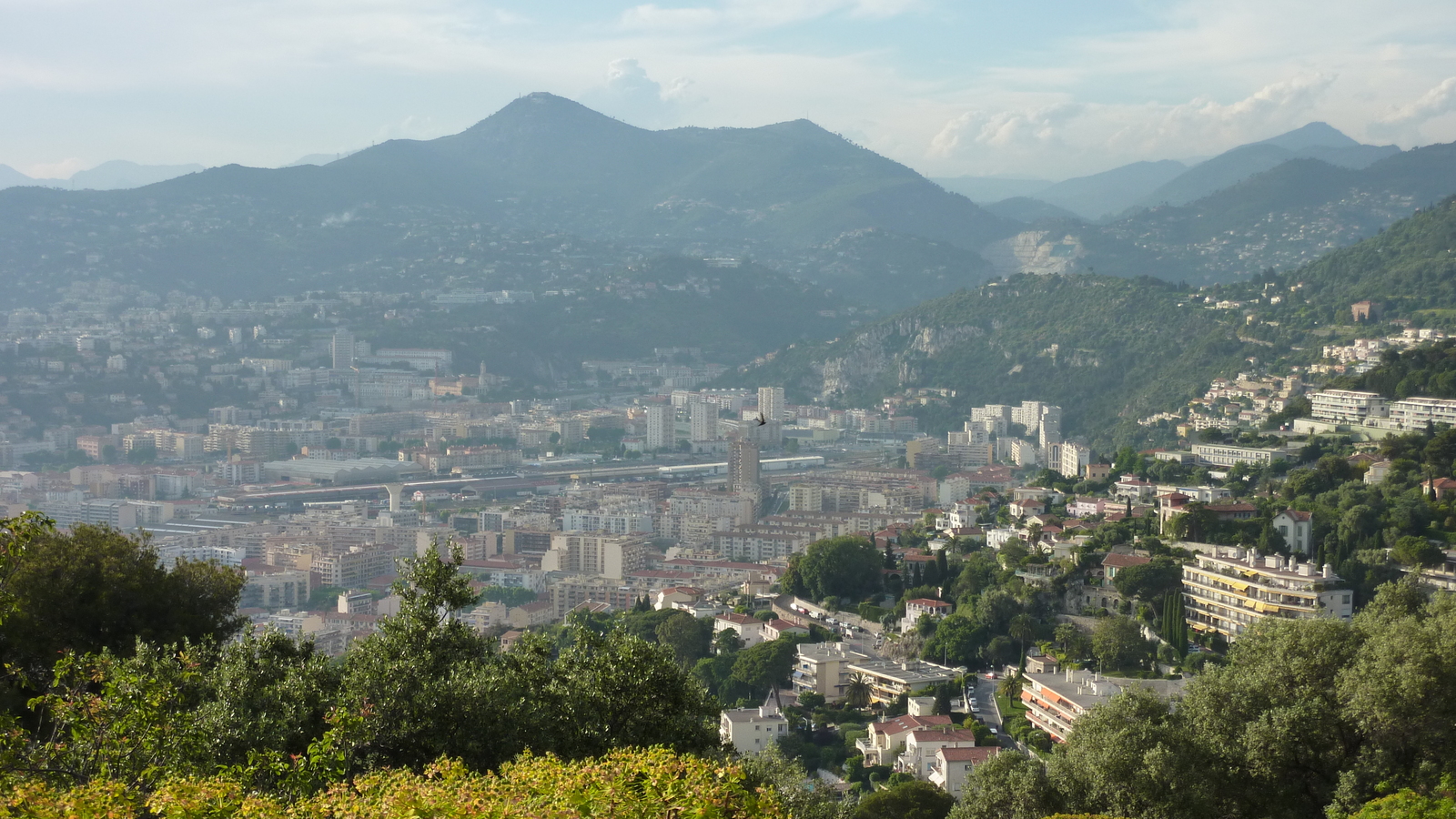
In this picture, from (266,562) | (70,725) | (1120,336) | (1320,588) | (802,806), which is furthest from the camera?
(1120,336)

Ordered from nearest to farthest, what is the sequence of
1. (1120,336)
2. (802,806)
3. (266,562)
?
1. (802,806)
2. (266,562)
3. (1120,336)

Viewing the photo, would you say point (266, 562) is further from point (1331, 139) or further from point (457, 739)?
point (1331, 139)

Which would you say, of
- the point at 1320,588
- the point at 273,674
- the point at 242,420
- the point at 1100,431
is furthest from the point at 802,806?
the point at 242,420

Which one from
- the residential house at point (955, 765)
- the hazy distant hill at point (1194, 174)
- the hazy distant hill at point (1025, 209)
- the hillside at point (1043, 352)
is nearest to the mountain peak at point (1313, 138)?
the hazy distant hill at point (1194, 174)

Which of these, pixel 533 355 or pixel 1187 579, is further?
pixel 533 355

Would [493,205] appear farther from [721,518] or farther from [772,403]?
[721,518]

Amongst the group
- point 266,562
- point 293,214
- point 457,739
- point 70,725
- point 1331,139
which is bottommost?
point 266,562

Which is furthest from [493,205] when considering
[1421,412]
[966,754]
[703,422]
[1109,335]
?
[966,754]
